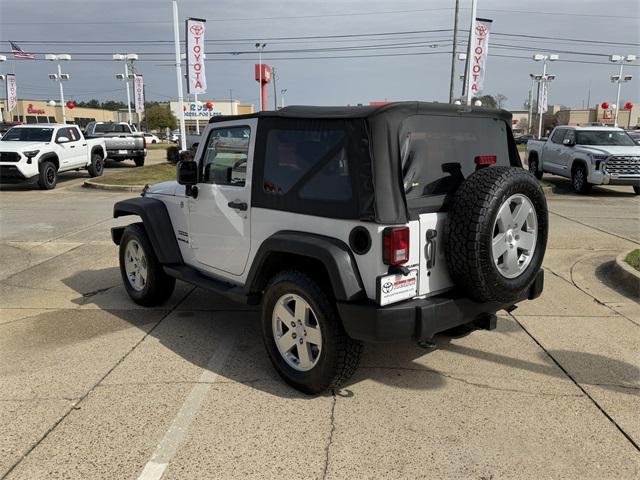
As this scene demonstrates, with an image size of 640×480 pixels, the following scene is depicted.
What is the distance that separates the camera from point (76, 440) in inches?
122

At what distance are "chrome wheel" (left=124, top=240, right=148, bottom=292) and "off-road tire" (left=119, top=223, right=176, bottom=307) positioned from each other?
4 centimetres

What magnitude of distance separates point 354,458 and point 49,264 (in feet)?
19.2

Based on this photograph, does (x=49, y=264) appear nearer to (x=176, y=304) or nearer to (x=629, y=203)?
(x=176, y=304)

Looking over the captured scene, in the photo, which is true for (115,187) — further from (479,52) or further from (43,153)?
(479,52)

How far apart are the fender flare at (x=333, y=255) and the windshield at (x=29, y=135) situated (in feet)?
49.2

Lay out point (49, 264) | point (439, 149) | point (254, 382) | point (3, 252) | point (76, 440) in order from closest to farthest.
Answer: point (76, 440) → point (439, 149) → point (254, 382) → point (49, 264) → point (3, 252)

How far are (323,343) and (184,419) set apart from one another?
3.20ft

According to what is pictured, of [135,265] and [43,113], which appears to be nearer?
[135,265]

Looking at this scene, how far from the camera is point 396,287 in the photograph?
3.18 m

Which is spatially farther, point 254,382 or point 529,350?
point 529,350

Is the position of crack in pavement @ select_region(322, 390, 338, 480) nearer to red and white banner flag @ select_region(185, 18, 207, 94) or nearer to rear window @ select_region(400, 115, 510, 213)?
rear window @ select_region(400, 115, 510, 213)

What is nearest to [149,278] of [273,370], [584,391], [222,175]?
[222,175]

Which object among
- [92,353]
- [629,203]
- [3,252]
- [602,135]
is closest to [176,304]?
[92,353]

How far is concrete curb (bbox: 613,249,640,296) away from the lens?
228 inches
